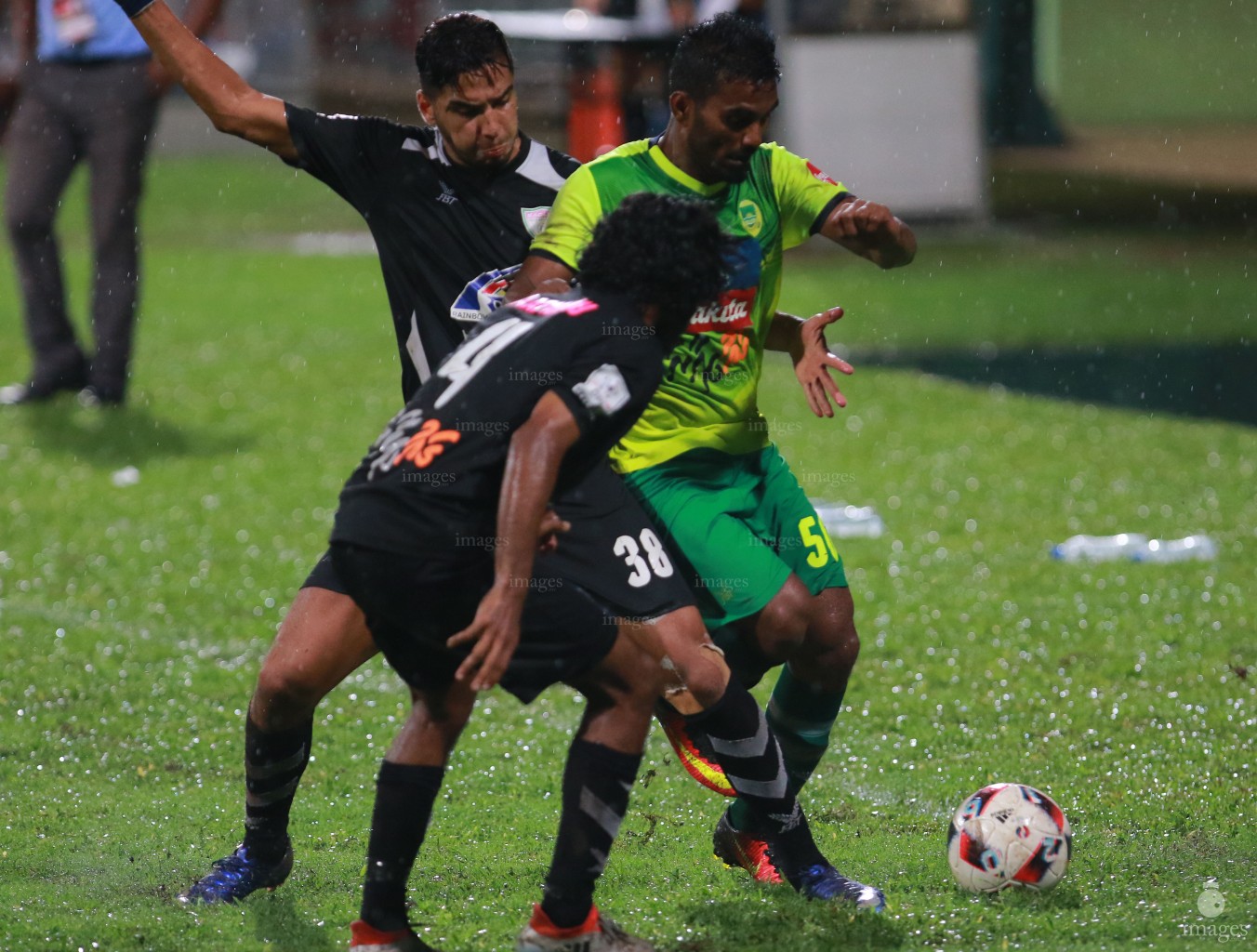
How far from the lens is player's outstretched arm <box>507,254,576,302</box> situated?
4.19 m

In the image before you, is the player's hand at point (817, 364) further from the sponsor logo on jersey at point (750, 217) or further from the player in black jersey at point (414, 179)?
the player in black jersey at point (414, 179)

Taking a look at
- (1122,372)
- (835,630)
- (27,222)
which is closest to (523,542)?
(835,630)

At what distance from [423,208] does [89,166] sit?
286 inches

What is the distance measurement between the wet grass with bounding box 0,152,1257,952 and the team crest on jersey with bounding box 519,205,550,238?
1.70m

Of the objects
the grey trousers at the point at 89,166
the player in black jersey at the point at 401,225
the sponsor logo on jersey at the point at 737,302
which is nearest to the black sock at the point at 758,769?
the player in black jersey at the point at 401,225

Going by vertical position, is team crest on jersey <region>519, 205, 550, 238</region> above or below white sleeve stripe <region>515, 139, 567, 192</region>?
below

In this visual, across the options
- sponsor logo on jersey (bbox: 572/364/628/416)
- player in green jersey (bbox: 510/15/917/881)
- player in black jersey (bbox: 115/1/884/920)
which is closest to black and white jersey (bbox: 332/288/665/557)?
sponsor logo on jersey (bbox: 572/364/628/416)

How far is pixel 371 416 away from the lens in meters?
11.7

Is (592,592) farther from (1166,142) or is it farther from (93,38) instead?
(1166,142)

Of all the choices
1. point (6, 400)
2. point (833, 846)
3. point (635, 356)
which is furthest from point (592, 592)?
point (6, 400)

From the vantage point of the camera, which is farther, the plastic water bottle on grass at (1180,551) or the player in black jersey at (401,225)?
the plastic water bottle on grass at (1180,551)

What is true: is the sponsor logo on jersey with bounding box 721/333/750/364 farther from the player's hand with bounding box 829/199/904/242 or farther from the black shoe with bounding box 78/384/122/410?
the black shoe with bounding box 78/384/122/410

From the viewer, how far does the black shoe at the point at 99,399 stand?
1159 centimetres

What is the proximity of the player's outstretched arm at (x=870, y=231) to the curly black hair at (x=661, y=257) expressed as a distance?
0.80m
